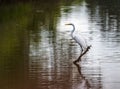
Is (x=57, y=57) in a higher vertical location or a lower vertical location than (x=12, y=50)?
lower

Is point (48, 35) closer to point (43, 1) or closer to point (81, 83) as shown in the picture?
point (81, 83)

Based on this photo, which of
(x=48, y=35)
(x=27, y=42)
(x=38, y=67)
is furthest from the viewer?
(x=48, y=35)

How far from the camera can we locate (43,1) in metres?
45.8

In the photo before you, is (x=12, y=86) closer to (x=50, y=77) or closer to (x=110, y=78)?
(x=50, y=77)

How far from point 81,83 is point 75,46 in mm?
5211

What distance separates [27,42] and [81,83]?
22.6 ft

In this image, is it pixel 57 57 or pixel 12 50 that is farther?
pixel 12 50

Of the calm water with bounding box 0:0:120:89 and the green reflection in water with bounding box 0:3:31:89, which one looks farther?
the green reflection in water with bounding box 0:3:31:89

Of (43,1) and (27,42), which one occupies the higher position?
(43,1)

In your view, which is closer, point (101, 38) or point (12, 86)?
point (12, 86)

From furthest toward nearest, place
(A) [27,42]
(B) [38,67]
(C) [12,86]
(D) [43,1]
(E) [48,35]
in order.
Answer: (D) [43,1] → (E) [48,35] → (A) [27,42] → (B) [38,67] → (C) [12,86]

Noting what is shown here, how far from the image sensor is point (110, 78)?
1234 centimetres

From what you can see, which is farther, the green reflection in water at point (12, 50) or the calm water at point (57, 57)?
the green reflection in water at point (12, 50)

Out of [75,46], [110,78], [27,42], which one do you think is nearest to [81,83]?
[110,78]
